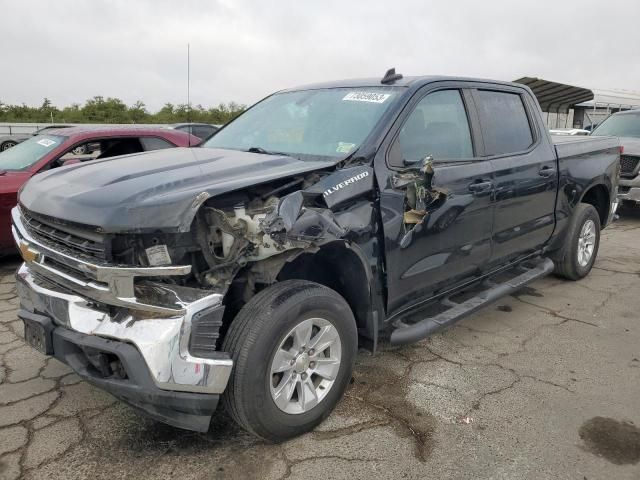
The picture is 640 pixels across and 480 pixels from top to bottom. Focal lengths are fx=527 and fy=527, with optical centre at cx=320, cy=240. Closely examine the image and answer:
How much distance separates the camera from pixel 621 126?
9.55 meters

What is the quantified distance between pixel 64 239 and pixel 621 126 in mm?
9946

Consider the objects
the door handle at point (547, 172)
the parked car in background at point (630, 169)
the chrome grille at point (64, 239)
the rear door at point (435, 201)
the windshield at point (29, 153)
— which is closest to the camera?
the chrome grille at point (64, 239)

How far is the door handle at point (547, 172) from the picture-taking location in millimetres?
Answer: 4129

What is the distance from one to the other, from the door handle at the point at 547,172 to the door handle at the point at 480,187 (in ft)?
2.65

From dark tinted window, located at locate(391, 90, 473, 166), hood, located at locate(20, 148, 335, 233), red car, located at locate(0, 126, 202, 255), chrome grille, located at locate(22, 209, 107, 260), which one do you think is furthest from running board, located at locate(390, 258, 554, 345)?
red car, located at locate(0, 126, 202, 255)

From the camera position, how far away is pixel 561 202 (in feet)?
14.8

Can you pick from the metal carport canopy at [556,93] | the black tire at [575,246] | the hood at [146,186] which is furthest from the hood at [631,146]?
the metal carport canopy at [556,93]

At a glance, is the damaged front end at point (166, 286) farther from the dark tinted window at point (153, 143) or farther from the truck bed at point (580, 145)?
the dark tinted window at point (153, 143)

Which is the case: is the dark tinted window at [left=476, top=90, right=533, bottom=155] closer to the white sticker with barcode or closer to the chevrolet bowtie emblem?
the white sticker with barcode

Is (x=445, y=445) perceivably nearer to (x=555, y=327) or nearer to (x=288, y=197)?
(x=288, y=197)

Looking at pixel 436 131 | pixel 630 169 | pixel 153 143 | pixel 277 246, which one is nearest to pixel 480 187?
pixel 436 131

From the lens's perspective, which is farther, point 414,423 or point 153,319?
point 414,423

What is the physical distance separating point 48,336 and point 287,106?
2173 mm

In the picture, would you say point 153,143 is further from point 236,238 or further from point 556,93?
point 556,93
